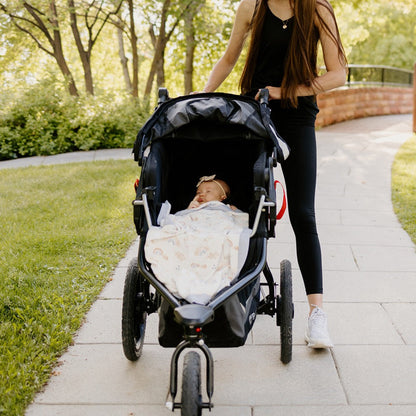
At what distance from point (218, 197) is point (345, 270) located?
188cm

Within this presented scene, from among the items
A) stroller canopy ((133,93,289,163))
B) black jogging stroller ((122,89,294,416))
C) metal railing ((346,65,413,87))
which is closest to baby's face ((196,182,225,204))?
black jogging stroller ((122,89,294,416))

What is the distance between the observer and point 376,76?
1994 centimetres

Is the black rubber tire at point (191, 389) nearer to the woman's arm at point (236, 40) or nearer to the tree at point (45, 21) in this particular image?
the woman's arm at point (236, 40)

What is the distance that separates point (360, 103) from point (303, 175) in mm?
14699

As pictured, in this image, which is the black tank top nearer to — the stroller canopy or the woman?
the woman

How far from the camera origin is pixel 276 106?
128 inches

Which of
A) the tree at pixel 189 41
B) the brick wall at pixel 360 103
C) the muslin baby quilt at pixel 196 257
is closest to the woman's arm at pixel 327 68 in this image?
the muslin baby quilt at pixel 196 257

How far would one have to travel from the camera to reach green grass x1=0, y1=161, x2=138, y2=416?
3129mm

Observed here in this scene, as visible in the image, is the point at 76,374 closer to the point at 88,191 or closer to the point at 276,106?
the point at 276,106

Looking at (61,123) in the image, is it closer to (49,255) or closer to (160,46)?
(160,46)

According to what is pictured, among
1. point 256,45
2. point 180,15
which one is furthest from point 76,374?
point 180,15

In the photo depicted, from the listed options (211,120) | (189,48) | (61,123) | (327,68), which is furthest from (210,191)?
(189,48)

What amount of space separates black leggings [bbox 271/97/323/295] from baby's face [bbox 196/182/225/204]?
398mm

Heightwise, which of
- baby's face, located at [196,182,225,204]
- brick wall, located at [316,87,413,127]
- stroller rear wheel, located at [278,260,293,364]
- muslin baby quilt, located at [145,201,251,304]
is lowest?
brick wall, located at [316,87,413,127]
